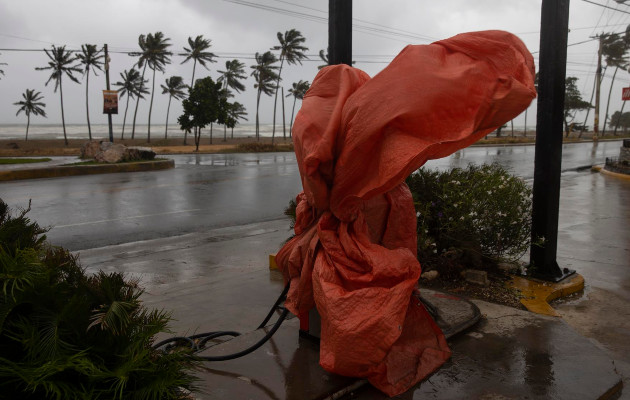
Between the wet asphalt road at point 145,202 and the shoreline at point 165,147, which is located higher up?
the shoreline at point 165,147

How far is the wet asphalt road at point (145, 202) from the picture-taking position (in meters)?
8.43

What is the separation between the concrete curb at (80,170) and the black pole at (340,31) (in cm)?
1443

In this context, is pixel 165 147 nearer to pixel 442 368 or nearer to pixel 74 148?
pixel 74 148

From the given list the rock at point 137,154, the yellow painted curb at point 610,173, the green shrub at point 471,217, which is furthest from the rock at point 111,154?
the green shrub at point 471,217

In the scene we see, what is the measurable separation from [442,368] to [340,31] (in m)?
2.76

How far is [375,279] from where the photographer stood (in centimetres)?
254

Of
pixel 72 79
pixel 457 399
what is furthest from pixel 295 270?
pixel 72 79

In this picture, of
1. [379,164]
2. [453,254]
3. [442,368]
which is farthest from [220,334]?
[453,254]

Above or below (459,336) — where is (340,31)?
above

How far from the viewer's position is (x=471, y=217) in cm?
480

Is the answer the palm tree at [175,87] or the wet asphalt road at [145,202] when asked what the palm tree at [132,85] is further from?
the wet asphalt road at [145,202]

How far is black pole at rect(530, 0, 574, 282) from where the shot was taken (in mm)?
4633

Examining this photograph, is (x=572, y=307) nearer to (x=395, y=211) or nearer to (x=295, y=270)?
(x=395, y=211)

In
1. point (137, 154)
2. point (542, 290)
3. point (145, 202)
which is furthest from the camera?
point (137, 154)
